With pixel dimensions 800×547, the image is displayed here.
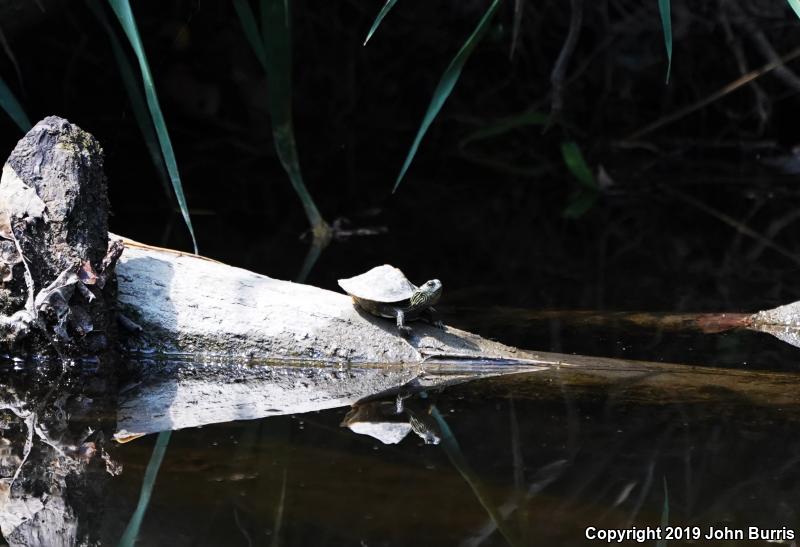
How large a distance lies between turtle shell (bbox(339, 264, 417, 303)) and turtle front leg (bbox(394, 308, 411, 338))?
60 mm

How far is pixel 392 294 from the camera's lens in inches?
104

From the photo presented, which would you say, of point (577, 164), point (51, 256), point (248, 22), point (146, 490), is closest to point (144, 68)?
point (51, 256)

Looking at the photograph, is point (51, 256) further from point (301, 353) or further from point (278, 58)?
point (278, 58)

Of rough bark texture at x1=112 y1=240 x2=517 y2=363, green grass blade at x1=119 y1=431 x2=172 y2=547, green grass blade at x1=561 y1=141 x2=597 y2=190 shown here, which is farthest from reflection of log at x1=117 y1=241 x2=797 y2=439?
green grass blade at x1=561 y1=141 x2=597 y2=190

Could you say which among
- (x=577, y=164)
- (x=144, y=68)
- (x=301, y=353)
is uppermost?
(x=577, y=164)

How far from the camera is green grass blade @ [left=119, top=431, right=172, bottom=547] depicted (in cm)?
167

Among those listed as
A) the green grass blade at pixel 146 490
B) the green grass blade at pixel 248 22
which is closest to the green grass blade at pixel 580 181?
the green grass blade at pixel 248 22

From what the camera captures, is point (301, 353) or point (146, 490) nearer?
point (146, 490)

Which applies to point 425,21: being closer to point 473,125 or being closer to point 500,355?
point 473,125

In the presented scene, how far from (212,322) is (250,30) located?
1.13 m

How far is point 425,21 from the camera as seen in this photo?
6934 millimetres

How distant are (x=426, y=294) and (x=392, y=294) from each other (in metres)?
0.10

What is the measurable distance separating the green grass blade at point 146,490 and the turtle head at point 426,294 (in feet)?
2.64

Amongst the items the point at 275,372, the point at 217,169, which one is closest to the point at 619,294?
the point at 275,372
